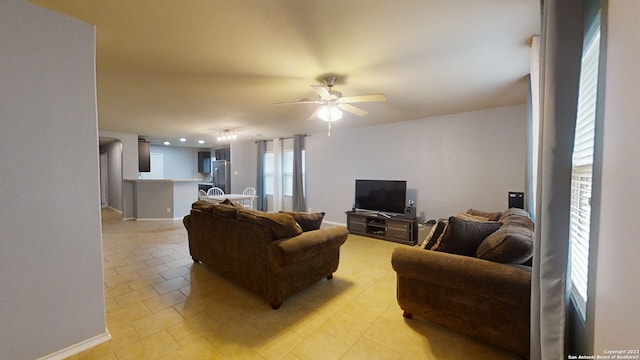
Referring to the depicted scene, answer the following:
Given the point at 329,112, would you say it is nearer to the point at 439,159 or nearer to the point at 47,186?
the point at 47,186

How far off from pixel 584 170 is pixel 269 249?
227 centimetres

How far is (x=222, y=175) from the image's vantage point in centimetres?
865

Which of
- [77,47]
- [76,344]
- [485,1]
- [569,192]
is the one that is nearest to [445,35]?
[485,1]

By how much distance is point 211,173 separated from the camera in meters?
9.86

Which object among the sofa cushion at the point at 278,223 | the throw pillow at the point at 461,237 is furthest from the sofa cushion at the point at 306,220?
the throw pillow at the point at 461,237

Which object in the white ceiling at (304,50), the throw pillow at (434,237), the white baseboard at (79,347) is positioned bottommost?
the white baseboard at (79,347)

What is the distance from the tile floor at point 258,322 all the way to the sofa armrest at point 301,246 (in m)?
0.47

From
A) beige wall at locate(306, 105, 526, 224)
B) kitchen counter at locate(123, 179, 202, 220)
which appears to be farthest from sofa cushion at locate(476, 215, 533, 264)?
kitchen counter at locate(123, 179, 202, 220)

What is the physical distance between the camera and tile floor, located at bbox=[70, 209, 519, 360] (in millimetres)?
1724

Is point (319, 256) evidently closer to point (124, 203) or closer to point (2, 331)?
point (2, 331)

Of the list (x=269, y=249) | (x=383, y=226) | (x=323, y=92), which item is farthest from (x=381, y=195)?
(x=269, y=249)

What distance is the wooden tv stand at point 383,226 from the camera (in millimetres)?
4344

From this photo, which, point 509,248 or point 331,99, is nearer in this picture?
point 509,248

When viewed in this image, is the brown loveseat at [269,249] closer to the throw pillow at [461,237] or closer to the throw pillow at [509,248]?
the throw pillow at [461,237]
